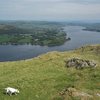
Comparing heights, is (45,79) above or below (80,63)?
below

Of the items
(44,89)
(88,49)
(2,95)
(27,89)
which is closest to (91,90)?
(44,89)

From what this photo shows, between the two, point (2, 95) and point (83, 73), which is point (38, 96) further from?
point (83, 73)

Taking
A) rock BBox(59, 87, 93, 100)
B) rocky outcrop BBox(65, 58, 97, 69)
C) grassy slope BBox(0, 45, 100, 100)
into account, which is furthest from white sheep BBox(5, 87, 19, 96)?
rocky outcrop BBox(65, 58, 97, 69)

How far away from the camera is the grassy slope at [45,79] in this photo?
27703 millimetres

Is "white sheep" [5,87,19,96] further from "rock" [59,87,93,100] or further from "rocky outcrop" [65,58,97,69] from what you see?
"rocky outcrop" [65,58,97,69]

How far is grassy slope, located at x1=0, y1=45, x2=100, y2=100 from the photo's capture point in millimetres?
27703

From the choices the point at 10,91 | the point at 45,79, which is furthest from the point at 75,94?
the point at 45,79

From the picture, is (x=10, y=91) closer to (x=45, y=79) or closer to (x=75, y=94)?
(x=75, y=94)

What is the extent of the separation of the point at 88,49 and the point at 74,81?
27.1 m

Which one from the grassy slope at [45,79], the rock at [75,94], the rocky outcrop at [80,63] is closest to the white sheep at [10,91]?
the grassy slope at [45,79]

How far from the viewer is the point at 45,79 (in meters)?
33.4

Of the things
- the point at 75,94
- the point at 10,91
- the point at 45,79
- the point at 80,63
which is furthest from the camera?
the point at 80,63

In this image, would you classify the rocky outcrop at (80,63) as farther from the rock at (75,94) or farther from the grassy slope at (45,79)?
the rock at (75,94)

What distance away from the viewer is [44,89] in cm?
2923
